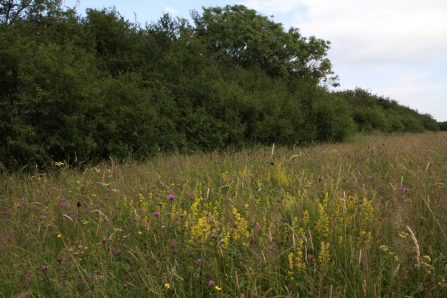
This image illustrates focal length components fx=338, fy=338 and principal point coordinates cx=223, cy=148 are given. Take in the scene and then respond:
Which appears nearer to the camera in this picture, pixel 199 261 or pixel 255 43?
pixel 199 261

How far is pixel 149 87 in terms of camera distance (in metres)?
11.7

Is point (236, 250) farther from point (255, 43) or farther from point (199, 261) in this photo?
point (255, 43)

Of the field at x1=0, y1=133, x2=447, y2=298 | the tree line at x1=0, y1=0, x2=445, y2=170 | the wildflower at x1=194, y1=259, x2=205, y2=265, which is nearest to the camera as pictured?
the field at x1=0, y1=133, x2=447, y2=298

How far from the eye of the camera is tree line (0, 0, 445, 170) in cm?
765

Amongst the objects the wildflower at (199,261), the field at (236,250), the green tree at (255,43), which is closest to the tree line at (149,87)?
the green tree at (255,43)

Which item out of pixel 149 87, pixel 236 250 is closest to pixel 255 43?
pixel 149 87

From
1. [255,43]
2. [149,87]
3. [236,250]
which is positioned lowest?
[236,250]

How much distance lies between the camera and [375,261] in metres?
2.61

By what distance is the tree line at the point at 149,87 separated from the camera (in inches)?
301

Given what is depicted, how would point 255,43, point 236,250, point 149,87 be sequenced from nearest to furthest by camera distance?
point 236,250 < point 149,87 < point 255,43

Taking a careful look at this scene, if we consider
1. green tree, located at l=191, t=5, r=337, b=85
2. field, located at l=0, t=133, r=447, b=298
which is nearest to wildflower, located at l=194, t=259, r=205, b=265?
field, located at l=0, t=133, r=447, b=298

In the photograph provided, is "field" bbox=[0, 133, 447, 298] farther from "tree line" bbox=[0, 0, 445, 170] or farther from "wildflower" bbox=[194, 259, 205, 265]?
"tree line" bbox=[0, 0, 445, 170]

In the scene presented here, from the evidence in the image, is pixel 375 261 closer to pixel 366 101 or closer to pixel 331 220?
pixel 331 220

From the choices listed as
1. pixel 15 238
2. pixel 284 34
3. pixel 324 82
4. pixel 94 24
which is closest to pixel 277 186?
pixel 15 238
